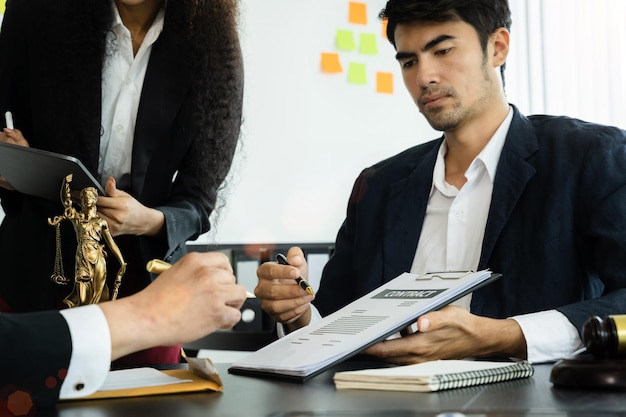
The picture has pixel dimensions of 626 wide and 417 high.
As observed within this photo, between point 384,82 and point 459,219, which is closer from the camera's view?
point 459,219

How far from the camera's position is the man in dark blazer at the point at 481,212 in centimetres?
118

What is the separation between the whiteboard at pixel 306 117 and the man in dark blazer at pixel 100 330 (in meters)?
2.30

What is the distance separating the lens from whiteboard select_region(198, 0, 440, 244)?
328 cm

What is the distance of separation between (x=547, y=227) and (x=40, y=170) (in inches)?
31.8

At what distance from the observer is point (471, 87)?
5.30 feet

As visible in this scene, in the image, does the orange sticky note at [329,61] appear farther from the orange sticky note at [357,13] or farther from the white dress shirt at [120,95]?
the white dress shirt at [120,95]

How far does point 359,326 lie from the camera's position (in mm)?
1026

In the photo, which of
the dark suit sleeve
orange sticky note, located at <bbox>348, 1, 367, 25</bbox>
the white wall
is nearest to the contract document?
the dark suit sleeve

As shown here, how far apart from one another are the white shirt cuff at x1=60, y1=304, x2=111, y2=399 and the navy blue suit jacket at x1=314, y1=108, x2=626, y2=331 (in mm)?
690

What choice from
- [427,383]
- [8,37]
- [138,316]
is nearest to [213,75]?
[8,37]

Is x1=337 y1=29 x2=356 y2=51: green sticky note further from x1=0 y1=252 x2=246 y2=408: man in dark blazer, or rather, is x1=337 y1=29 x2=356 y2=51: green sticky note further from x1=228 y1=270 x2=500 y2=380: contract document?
x1=0 y1=252 x2=246 y2=408: man in dark blazer

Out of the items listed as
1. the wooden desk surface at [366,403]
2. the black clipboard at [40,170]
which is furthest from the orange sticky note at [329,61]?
the wooden desk surface at [366,403]

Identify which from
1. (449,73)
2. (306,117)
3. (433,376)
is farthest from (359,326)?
(306,117)

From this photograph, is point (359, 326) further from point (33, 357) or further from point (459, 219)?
point (459, 219)
